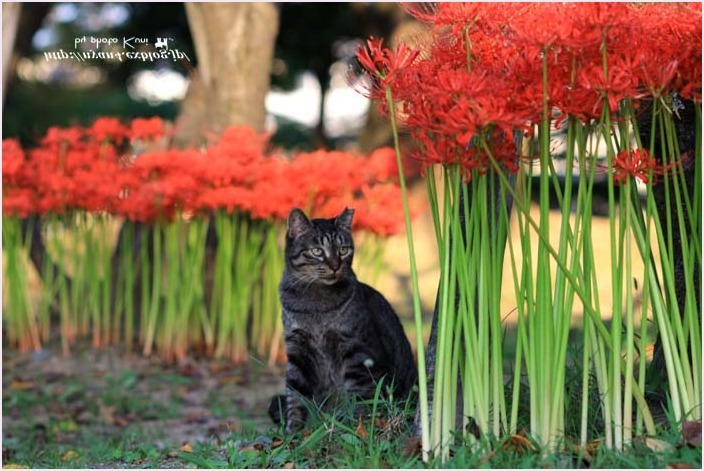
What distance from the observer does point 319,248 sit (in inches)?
183

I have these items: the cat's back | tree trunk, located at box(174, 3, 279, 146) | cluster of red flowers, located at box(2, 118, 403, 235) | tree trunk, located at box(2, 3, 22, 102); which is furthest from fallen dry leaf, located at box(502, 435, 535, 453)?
tree trunk, located at box(2, 3, 22, 102)

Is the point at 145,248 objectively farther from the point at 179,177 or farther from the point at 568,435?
the point at 568,435

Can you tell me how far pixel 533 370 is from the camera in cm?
345

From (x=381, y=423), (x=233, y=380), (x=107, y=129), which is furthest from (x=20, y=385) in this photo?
(x=381, y=423)

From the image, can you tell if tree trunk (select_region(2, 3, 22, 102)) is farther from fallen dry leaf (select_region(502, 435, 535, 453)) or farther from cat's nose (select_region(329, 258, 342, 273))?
fallen dry leaf (select_region(502, 435, 535, 453))

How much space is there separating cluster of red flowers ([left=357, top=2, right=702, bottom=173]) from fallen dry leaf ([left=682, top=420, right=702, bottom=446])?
108cm

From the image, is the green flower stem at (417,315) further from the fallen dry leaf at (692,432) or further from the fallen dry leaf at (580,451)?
the fallen dry leaf at (692,432)

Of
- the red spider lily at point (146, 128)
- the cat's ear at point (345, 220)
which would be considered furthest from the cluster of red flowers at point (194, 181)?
the cat's ear at point (345, 220)

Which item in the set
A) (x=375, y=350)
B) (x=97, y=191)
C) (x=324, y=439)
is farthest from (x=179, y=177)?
(x=324, y=439)

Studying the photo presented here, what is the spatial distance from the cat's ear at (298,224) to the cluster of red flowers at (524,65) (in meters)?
1.26

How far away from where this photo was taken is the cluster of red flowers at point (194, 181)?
24.6 ft

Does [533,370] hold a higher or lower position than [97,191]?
lower

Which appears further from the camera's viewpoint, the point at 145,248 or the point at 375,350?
the point at 145,248

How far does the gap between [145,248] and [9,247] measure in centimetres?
103
